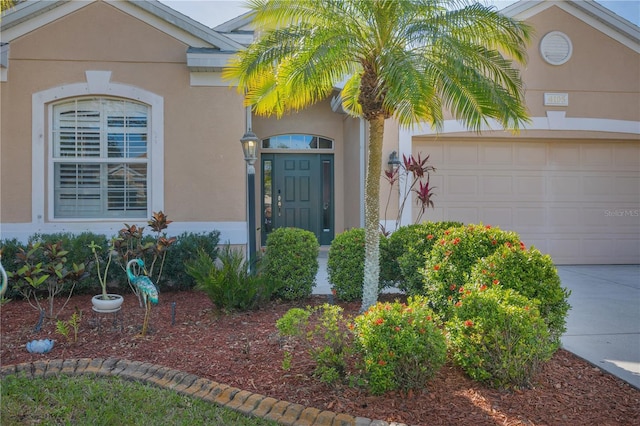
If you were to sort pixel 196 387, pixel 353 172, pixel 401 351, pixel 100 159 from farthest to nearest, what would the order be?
pixel 353 172, pixel 100 159, pixel 196 387, pixel 401 351

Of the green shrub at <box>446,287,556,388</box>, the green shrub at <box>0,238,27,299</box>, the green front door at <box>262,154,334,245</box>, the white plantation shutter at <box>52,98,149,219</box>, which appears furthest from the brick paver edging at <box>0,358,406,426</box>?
the green front door at <box>262,154,334,245</box>

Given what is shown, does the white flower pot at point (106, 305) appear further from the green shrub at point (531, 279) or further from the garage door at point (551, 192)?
the garage door at point (551, 192)

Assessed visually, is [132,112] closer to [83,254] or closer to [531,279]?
[83,254]

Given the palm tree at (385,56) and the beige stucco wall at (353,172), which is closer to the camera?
the palm tree at (385,56)

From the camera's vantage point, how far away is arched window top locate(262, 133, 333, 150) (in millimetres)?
10212

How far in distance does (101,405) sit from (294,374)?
1.38 meters

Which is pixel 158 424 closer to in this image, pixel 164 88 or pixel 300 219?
pixel 164 88

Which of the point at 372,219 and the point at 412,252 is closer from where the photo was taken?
the point at 372,219

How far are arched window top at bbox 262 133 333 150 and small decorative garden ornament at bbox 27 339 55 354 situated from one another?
6901 millimetres

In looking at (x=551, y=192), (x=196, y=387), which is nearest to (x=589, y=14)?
(x=551, y=192)

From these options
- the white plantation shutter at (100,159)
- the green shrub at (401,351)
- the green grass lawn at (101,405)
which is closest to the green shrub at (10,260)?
the white plantation shutter at (100,159)

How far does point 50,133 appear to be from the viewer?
6895 millimetres

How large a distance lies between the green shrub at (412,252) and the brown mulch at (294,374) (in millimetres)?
1542

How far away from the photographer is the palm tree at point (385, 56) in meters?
4.43
